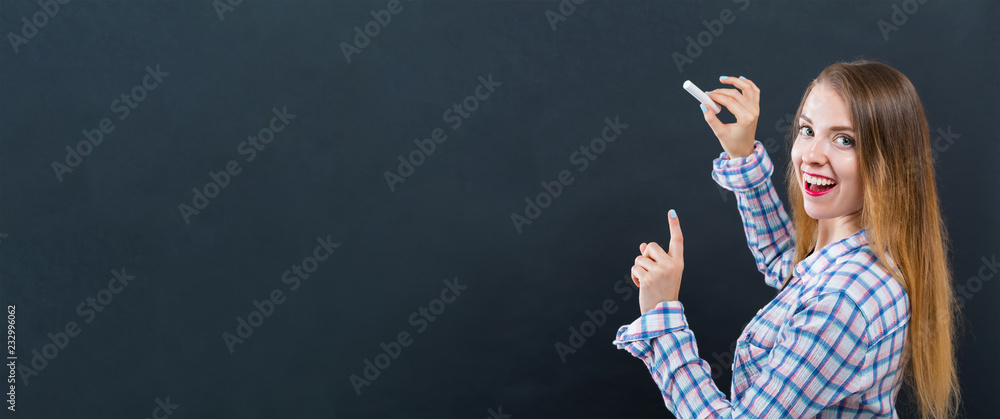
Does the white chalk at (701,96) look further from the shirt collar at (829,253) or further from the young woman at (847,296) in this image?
the shirt collar at (829,253)

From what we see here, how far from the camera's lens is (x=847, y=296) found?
1118 mm

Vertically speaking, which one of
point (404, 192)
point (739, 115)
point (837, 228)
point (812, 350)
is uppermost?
point (739, 115)

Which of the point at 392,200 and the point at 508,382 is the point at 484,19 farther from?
the point at 508,382

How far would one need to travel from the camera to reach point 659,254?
1.23 metres

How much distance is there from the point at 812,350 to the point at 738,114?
572mm

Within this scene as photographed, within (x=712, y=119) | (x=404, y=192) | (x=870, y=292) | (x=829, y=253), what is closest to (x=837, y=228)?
(x=829, y=253)

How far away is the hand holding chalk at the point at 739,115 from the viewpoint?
151cm

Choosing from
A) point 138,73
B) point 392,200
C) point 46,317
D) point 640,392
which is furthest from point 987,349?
point 46,317

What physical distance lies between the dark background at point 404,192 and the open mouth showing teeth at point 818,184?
157 cm

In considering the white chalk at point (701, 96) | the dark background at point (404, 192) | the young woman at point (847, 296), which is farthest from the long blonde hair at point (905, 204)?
the dark background at point (404, 192)

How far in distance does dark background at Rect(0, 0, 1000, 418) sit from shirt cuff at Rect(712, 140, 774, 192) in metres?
1.25

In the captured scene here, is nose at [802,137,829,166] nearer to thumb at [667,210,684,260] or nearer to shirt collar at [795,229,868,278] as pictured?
shirt collar at [795,229,868,278]

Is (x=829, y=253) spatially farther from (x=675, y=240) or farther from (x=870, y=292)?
Answer: (x=675, y=240)

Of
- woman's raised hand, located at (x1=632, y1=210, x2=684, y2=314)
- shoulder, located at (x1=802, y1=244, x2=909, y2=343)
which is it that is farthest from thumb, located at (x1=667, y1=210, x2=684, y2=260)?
shoulder, located at (x1=802, y1=244, x2=909, y2=343)
